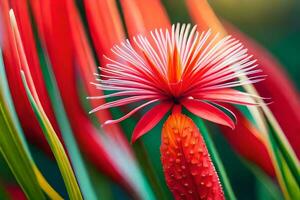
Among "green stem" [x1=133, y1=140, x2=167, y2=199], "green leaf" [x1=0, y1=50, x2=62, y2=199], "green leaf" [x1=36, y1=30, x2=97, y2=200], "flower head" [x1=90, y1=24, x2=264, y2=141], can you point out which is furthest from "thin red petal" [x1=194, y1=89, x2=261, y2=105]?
"green leaf" [x1=0, y1=50, x2=62, y2=199]

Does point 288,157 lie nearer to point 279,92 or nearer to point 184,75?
point 279,92

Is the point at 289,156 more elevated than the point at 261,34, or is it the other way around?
the point at 261,34

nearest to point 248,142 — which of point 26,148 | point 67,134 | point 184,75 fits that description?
point 184,75

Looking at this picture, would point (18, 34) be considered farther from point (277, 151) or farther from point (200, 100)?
point (277, 151)

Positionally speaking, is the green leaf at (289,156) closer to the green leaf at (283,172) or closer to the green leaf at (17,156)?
the green leaf at (283,172)

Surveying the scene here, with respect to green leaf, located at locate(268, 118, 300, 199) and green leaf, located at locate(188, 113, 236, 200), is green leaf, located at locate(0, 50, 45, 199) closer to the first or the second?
green leaf, located at locate(188, 113, 236, 200)

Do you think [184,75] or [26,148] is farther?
[26,148]
